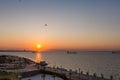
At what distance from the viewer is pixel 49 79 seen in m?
27.4

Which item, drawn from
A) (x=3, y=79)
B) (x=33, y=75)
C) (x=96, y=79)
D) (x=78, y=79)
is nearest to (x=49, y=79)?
(x=33, y=75)

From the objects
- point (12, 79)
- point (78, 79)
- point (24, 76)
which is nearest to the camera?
point (12, 79)

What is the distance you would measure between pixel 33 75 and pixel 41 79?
325cm

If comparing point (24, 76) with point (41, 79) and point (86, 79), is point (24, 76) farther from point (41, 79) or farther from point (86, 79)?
point (86, 79)

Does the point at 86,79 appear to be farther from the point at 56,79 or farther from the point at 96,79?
the point at 56,79

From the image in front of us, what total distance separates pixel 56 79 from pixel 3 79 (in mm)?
6741

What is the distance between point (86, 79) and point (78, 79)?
1465mm

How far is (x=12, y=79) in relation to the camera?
2672 cm

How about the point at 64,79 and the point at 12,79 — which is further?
the point at 64,79

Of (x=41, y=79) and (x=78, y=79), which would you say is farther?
(x=78, y=79)

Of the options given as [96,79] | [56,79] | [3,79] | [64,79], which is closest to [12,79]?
[3,79]

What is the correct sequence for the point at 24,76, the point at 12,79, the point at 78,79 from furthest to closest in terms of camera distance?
the point at 78,79
the point at 24,76
the point at 12,79

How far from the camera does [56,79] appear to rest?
28.0 meters

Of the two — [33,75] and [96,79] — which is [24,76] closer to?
[33,75]
